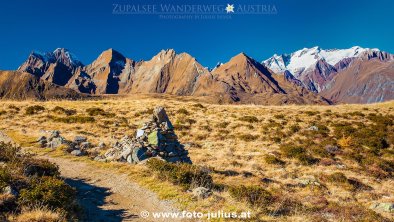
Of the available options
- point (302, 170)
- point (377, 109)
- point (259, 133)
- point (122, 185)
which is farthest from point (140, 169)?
point (377, 109)

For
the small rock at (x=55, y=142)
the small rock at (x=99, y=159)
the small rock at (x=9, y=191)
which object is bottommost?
the small rock at (x=99, y=159)

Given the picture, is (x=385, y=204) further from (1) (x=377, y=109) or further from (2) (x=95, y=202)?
(1) (x=377, y=109)

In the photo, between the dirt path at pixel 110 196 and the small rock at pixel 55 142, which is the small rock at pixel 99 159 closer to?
the dirt path at pixel 110 196

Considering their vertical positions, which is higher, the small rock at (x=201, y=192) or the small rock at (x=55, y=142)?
the small rock at (x=55, y=142)

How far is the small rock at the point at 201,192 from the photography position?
45.0 feet

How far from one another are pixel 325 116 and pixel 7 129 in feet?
127

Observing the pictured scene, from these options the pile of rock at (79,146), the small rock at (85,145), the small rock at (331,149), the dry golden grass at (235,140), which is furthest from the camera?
the small rock at (331,149)

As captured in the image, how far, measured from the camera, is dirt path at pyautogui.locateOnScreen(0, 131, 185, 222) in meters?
12.0

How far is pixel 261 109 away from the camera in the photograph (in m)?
49.4

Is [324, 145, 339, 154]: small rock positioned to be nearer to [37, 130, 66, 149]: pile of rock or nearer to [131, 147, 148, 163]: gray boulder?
[131, 147, 148, 163]: gray boulder

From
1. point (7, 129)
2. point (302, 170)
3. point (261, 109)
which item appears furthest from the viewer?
point (261, 109)

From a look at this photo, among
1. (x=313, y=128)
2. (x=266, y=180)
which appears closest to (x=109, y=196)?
(x=266, y=180)

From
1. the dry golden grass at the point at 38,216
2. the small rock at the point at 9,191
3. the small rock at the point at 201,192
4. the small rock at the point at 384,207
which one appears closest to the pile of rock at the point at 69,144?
the small rock at the point at 9,191

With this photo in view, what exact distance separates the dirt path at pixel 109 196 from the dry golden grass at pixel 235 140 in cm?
69
